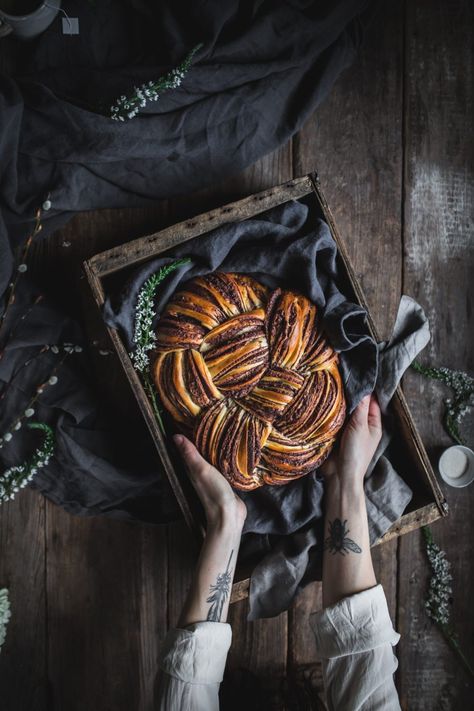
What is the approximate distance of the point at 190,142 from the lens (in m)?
1.24

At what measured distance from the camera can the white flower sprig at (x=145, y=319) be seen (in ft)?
3.71

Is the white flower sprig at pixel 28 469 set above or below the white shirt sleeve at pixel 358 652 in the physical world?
above

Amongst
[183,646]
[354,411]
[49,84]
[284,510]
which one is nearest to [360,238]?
[354,411]

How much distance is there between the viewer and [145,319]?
1.14 meters

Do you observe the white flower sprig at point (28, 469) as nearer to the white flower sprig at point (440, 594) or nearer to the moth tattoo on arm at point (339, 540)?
the moth tattoo on arm at point (339, 540)

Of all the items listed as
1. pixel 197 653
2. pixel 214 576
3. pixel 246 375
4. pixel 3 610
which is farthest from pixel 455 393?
pixel 3 610

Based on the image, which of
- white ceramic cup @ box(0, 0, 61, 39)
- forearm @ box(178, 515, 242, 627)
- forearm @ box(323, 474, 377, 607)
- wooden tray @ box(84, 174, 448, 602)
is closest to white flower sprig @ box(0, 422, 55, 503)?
wooden tray @ box(84, 174, 448, 602)

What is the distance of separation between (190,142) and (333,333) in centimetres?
49

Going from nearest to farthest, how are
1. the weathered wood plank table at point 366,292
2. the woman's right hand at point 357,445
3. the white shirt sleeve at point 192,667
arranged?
the white shirt sleeve at point 192,667 → the woman's right hand at point 357,445 → the weathered wood plank table at point 366,292

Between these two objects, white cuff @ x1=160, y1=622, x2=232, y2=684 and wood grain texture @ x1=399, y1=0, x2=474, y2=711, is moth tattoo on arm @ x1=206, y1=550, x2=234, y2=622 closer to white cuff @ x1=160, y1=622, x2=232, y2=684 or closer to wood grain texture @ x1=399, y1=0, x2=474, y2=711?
white cuff @ x1=160, y1=622, x2=232, y2=684

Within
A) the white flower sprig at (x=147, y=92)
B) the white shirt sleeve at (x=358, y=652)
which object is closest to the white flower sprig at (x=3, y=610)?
the white shirt sleeve at (x=358, y=652)

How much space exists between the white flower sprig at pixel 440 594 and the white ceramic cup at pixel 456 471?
0.13 metres

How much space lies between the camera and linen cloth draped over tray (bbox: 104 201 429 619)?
3.79ft

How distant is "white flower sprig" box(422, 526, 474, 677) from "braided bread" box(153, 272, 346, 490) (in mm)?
459
